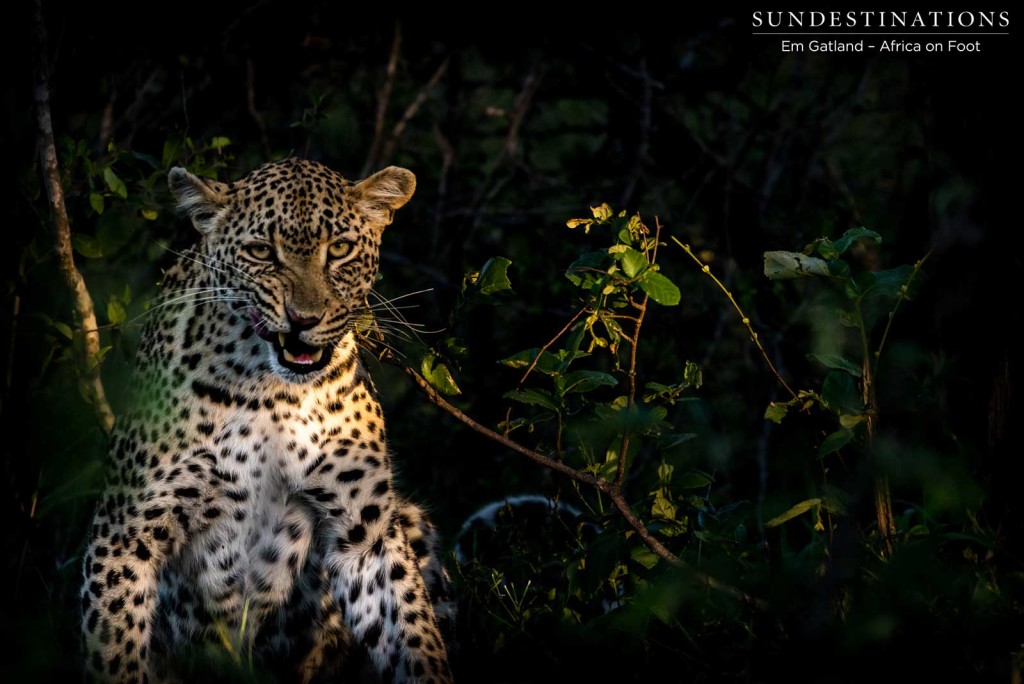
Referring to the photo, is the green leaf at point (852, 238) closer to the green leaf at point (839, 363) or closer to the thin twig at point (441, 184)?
the green leaf at point (839, 363)

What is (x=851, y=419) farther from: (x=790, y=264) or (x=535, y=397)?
(x=535, y=397)

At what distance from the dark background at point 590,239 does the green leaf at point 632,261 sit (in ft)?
2.23

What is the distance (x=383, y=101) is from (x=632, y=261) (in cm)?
396

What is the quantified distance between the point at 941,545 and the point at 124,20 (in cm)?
564

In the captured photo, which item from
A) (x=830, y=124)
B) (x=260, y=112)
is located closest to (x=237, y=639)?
(x=260, y=112)

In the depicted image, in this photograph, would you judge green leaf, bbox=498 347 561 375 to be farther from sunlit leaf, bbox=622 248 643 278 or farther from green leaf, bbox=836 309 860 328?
green leaf, bbox=836 309 860 328

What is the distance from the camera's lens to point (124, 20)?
764 cm

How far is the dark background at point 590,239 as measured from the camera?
4.37 metres

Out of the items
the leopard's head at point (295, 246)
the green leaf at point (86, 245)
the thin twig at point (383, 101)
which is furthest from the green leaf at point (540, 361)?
the thin twig at point (383, 101)

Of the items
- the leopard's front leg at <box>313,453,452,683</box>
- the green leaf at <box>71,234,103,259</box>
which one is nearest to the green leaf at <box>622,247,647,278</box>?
the leopard's front leg at <box>313,453,452,683</box>

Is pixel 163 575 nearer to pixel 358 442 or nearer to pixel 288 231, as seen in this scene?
pixel 358 442

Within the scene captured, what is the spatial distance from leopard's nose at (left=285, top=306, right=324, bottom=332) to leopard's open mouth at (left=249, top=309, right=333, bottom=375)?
0.04 meters

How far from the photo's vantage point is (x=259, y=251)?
5.02 m

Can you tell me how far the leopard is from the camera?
486 centimetres
